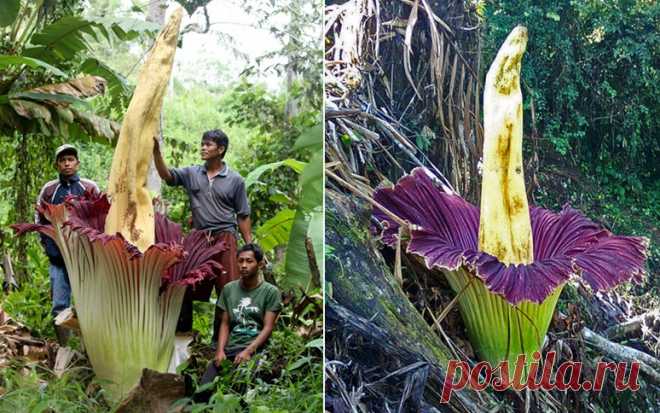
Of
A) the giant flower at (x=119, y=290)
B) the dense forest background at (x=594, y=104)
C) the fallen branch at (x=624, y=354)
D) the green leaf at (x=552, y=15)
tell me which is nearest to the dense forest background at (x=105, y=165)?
the giant flower at (x=119, y=290)

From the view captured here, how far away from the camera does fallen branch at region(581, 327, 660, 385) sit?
9.48 feet

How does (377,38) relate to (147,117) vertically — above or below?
above

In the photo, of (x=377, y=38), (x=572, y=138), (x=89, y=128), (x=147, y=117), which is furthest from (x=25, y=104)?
(x=572, y=138)

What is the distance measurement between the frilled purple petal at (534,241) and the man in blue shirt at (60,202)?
7.12ft

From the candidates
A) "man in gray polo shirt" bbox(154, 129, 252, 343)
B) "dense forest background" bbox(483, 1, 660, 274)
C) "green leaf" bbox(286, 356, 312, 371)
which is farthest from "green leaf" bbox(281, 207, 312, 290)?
"dense forest background" bbox(483, 1, 660, 274)

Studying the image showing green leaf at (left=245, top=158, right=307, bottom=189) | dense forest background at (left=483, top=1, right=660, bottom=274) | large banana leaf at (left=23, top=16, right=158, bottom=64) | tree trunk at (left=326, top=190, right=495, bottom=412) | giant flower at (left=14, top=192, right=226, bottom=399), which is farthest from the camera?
large banana leaf at (left=23, top=16, right=158, bottom=64)

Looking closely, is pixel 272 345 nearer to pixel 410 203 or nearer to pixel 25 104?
pixel 410 203

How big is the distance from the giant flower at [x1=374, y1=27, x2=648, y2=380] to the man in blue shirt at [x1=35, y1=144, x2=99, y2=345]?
222 centimetres

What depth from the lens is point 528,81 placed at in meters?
2.97

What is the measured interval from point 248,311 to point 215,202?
2.51 ft

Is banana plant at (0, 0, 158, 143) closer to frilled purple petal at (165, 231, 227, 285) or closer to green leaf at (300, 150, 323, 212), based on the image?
frilled purple petal at (165, 231, 227, 285)

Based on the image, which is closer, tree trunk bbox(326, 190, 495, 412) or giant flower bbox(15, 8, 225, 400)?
tree trunk bbox(326, 190, 495, 412)

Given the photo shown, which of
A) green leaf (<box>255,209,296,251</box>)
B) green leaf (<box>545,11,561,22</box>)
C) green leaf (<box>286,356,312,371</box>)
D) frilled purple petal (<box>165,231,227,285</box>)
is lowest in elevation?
green leaf (<box>286,356,312,371</box>)

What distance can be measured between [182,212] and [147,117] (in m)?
2.86
